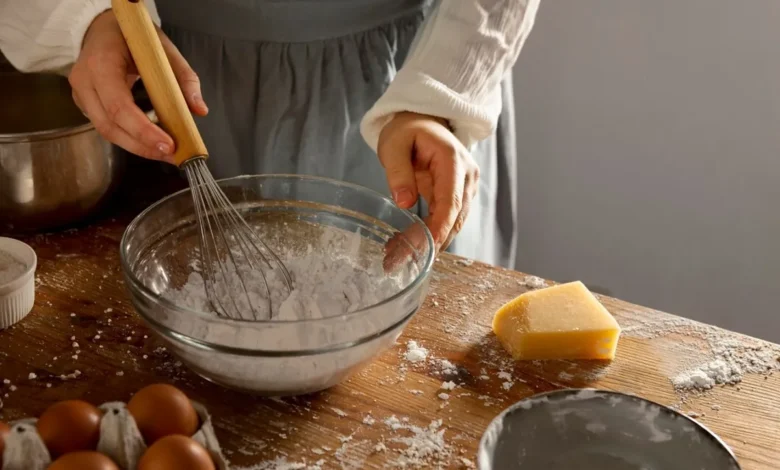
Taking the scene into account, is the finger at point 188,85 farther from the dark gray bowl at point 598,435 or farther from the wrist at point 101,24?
the dark gray bowl at point 598,435

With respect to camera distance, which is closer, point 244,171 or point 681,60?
point 244,171

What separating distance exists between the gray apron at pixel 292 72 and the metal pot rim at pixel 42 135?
0.20 m

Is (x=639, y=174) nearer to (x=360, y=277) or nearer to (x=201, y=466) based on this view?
(x=360, y=277)

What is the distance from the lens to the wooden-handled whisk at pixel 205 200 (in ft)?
2.41

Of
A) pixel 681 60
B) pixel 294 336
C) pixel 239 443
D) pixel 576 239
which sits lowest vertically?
pixel 576 239

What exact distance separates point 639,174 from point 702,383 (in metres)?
0.95

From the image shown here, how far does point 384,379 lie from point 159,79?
0.34 meters

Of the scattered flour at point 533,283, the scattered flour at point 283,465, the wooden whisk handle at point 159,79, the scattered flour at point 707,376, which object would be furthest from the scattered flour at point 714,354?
the wooden whisk handle at point 159,79

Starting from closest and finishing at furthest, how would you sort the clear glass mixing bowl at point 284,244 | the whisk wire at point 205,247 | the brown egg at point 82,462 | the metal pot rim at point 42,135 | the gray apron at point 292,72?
the brown egg at point 82,462
the clear glass mixing bowl at point 284,244
the whisk wire at point 205,247
the metal pot rim at point 42,135
the gray apron at point 292,72

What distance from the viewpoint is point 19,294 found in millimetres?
793

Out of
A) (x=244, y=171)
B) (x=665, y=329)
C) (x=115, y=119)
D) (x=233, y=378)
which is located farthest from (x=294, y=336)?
(x=244, y=171)

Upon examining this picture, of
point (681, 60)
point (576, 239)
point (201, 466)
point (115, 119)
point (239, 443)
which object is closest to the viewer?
point (201, 466)

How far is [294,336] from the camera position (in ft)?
2.12

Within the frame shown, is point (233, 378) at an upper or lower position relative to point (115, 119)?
lower
